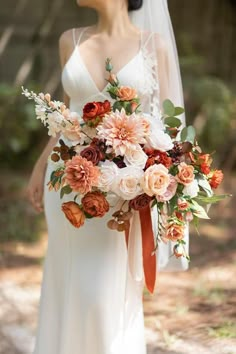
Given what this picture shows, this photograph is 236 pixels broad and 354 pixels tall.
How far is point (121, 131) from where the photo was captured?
250 centimetres

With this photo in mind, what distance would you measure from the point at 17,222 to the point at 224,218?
2.06 m

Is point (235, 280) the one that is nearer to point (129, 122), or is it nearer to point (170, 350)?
point (170, 350)

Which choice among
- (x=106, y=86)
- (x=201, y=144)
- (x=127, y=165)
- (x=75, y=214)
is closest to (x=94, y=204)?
(x=75, y=214)

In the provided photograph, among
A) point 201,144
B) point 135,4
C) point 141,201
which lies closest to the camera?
→ point 141,201

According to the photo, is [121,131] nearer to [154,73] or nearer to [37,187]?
[154,73]

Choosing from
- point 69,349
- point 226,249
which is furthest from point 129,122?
Answer: point 226,249

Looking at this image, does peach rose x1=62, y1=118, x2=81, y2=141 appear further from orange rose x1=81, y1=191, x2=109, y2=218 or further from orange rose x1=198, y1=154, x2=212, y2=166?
orange rose x1=198, y1=154, x2=212, y2=166

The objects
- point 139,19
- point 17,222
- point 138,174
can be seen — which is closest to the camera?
point 138,174

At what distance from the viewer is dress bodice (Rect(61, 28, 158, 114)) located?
9.57 ft

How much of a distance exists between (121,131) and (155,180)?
0.23m

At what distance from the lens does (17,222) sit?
21.2ft

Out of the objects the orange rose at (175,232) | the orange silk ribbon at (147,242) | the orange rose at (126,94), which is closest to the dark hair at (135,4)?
the orange rose at (126,94)

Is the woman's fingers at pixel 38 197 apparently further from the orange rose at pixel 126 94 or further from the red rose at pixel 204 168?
the red rose at pixel 204 168

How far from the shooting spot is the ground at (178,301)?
13.0 ft
